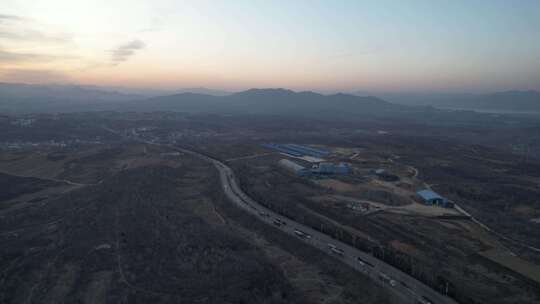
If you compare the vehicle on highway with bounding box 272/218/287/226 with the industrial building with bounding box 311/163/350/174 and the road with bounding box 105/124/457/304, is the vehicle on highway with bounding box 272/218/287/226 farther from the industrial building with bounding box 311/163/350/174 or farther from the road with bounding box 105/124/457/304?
the industrial building with bounding box 311/163/350/174

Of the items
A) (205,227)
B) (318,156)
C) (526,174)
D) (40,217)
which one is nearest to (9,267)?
(40,217)

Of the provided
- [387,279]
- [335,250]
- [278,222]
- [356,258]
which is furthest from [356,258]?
[278,222]

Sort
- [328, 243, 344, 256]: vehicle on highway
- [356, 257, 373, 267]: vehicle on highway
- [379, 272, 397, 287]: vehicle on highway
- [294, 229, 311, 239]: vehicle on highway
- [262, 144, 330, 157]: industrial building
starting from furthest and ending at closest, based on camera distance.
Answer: [262, 144, 330, 157]: industrial building < [294, 229, 311, 239]: vehicle on highway < [328, 243, 344, 256]: vehicle on highway < [356, 257, 373, 267]: vehicle on highway < [379, 272, 397, 287]: vehicle on highway

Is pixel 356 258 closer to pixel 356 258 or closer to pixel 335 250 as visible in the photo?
pixel 356 258

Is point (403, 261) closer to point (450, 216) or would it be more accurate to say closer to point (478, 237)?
point (478, 237)

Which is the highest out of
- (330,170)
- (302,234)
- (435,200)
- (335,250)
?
(330,170)

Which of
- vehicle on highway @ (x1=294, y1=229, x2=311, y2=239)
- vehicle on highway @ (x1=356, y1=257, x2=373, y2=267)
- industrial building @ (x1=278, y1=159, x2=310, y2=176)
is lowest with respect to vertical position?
vehicle on highway @ (x1=356, y1=257, x2=373, y2=267)

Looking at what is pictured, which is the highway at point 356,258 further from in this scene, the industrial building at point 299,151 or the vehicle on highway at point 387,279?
the industrial building at point 299,151

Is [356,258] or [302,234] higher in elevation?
[302,234]

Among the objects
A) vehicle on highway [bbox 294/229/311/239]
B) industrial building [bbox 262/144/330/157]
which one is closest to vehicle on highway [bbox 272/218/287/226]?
vehicle on highway [bbox 294/229/311/239]
